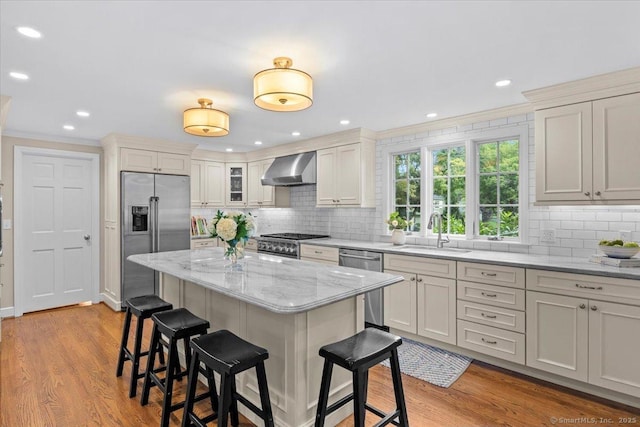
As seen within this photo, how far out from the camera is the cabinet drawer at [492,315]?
9.32 feet

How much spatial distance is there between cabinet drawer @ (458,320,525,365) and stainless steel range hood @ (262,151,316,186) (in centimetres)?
272

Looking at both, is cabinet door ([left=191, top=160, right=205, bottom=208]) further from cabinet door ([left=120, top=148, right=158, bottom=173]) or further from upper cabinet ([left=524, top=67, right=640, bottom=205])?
upper cabinet ([left=524, top=67, right=640, bottom=205])

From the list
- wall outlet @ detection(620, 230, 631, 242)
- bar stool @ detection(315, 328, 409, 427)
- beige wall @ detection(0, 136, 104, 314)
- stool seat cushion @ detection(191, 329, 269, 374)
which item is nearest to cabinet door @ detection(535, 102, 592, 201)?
wall outlet @ detection(620, 230, 631, 242)

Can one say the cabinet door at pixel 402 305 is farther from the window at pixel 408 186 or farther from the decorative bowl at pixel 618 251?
the decorative bowl at pixel 618 251

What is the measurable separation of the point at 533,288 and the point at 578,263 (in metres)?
0.40

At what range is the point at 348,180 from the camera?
4.51 m

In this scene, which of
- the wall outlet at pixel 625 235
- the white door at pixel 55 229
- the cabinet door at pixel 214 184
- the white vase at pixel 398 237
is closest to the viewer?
the wall outlet at pixel 625 235

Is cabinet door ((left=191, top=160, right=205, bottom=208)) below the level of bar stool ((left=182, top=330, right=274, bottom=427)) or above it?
above

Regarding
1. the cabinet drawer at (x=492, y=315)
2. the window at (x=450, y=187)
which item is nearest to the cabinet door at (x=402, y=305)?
the cabinet drawer at (x=492, y=315)

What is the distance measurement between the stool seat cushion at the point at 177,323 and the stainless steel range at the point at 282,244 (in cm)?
236

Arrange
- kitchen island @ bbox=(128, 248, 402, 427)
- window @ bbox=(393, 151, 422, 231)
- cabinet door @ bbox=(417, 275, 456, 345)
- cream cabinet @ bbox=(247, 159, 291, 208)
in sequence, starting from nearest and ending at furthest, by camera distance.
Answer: kitchen island @ bbox=(128, 248, 402, 427), cabinet door @ bbox=(417, 275, 456, 345), window @ bbox=(393, 151, 422, 231), cream cabinet @ bbox=(247, 159, 291, 208)

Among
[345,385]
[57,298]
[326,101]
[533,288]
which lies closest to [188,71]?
Result: [326,101]

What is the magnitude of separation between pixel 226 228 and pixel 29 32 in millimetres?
1594

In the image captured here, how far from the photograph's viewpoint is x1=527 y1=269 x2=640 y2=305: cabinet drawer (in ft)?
7.71
